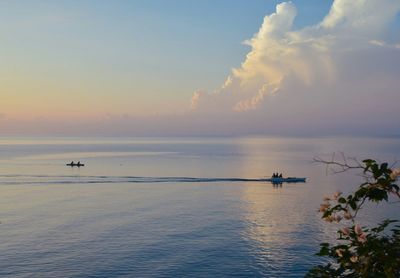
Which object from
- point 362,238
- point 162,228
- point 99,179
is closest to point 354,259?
point 362,238

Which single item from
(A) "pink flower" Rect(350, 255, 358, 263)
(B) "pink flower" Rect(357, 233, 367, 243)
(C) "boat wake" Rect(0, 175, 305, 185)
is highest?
(B) "pink flower" Rect(357, 233, 367, 243)

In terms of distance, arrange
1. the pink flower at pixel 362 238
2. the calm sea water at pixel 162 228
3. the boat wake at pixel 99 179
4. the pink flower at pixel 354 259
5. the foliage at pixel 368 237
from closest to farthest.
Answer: the foliage at pixel 368 237, the pink flower at pixel 362 238, the pink flower at pixel 354 259, the calm sea water at pixel 162 228, the boat wake at pixel 99 179

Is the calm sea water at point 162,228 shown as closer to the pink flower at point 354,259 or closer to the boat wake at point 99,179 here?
the boat wake at point 99,179

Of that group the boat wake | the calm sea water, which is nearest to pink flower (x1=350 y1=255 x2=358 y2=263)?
the calm sea water

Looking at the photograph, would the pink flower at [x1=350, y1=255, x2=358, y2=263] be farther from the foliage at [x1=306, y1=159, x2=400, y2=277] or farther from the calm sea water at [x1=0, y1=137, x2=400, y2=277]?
the calm sea water at [x1=0, y1=137, x2=400, y2=277]

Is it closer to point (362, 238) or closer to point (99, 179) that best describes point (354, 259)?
point (362, 238)

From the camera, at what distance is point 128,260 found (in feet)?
136

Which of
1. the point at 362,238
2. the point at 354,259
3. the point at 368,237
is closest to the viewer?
the point at 362,238

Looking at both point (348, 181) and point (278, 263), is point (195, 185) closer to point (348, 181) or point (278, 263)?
point (348, 181)

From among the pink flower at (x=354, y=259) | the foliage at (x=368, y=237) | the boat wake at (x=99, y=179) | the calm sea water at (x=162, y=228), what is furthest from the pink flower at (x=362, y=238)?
the boat wake at (x=99, y=179)

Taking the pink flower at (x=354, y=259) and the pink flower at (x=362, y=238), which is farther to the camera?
the pink flower at (x=354, y=259)

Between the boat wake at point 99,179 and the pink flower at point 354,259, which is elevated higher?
the pink flower at point 354,259


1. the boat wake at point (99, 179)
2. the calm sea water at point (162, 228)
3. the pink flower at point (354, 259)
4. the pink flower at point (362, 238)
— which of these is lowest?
the calm sea water at point (162, 228)

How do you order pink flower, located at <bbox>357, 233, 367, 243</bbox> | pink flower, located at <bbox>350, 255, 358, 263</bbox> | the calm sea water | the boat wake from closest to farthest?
pink flower, located at <bbox>357, 233, 367, 243</bbox> → pink flower, located at <bbox>350, 255, 358, 263</bbox> → the calm sea water → the boat wake
